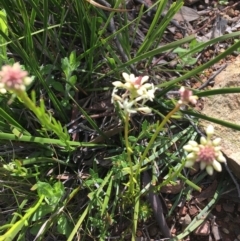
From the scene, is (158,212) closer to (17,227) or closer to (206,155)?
(17,227)

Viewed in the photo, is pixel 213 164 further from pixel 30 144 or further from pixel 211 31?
pixel 211 31

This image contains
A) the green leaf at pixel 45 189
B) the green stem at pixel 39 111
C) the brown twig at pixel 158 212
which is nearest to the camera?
the green stem at pixel 39 111

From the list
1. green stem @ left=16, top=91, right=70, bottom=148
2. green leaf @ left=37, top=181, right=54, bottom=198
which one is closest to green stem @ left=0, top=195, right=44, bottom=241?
green leaf @ left=37, top=181, right=54, bottom=198

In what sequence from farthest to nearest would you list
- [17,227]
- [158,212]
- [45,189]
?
[158,212] < [45,189] < [17,227]

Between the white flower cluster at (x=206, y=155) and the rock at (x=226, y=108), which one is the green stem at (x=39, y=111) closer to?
the white flower cluster at (x=206, y=155)

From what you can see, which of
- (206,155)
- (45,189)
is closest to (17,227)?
(45,189)

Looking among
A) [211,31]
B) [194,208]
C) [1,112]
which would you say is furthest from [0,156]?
[211,31]

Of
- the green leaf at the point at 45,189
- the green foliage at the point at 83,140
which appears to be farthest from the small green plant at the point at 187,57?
the green leaf at the point at 45,189

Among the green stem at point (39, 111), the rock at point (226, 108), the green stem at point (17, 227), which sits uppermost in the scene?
the green stem at point (39, 111)

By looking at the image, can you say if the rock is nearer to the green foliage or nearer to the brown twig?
the green foliage

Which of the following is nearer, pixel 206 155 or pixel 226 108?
pixel 206 155

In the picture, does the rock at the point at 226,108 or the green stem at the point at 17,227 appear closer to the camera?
the green stem at the point at 17,227

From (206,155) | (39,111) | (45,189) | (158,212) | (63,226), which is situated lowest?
(158,212)
